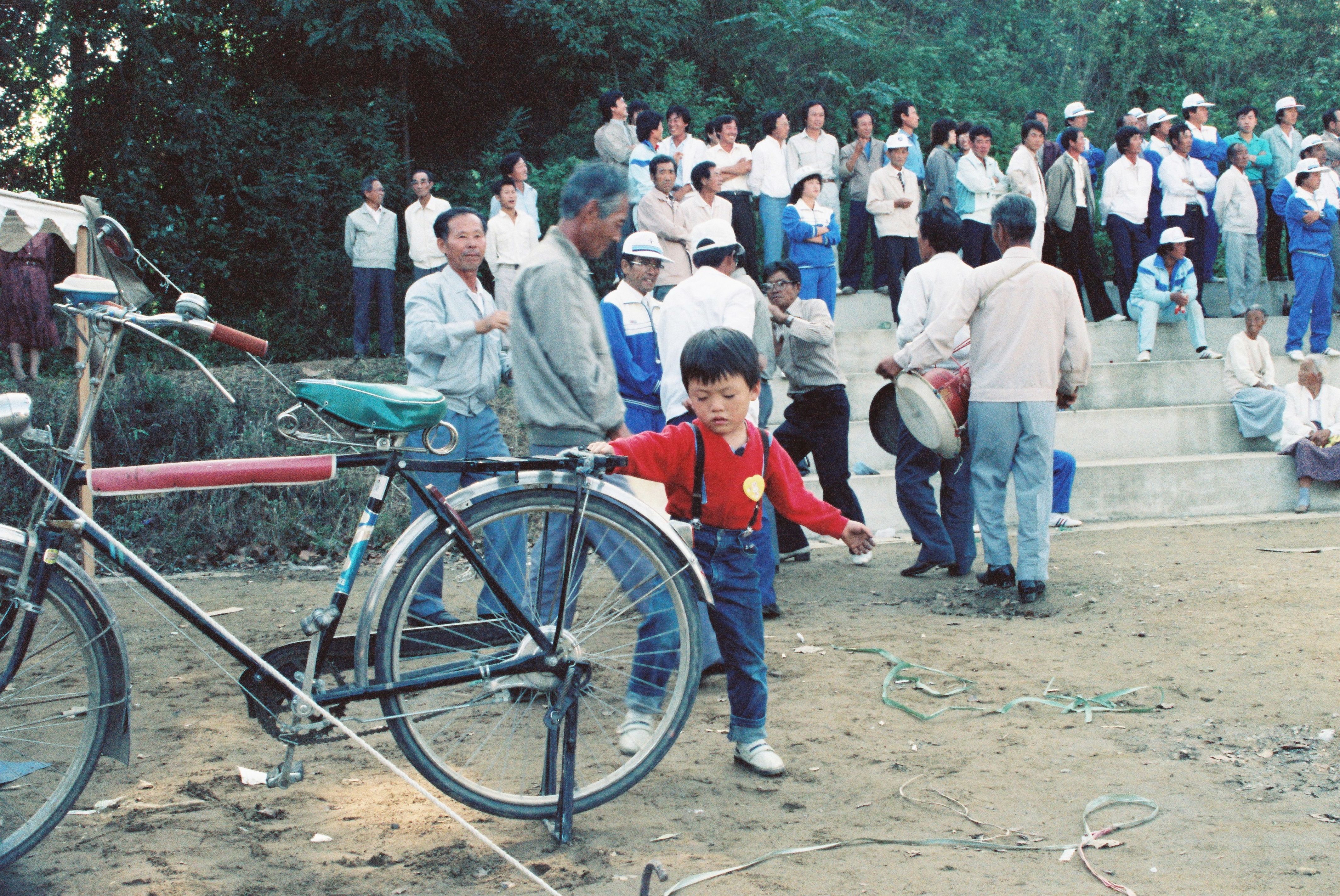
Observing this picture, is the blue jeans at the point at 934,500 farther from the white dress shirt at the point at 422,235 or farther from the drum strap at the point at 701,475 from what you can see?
the white dress shirt at the point at 422,235

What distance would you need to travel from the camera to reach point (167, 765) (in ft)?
12.7

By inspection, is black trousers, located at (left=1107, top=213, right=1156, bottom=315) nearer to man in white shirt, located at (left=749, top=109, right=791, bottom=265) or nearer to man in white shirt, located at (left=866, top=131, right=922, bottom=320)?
man in white shirt, located at (left=866, top=131, right=922, bottom=320)

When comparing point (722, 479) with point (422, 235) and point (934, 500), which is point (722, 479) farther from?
point (422, 235)

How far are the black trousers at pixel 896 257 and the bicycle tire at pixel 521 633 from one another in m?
8.26

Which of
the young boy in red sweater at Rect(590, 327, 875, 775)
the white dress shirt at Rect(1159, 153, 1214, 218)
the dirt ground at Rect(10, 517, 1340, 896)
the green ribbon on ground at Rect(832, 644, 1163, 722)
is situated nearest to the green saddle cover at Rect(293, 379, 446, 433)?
the young boy in red sweater at Rect(590, 327, 875, 775)

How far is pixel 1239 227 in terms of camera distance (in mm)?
12016

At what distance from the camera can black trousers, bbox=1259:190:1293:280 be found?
1268cm

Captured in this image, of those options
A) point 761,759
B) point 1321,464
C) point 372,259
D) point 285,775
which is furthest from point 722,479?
point 372,259

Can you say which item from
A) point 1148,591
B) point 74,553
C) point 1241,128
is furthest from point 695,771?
point 1241,128

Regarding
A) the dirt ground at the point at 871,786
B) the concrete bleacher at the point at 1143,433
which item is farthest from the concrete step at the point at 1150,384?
the dirt ground at the point at 871,786

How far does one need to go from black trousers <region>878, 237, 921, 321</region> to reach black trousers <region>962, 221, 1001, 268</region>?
51cm

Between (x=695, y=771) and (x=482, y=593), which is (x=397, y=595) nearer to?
(x=482, y=593)

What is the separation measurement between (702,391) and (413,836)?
61.4 inches

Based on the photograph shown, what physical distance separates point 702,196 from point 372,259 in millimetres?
4010
